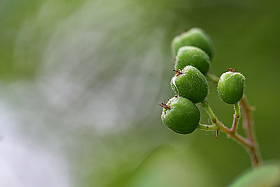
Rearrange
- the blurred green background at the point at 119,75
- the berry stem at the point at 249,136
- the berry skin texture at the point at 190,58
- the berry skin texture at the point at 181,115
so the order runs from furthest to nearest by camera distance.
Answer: the blurred green background at the point at 119,75, the berry stem at the point at 249,136, the berry skin texture at the point at 190,58, the berry skin texture at the point at 181,115

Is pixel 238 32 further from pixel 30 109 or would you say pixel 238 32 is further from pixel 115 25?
pixel 30 109

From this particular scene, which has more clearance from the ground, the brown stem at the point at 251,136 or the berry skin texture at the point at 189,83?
the berry skin texture at the point at 189,83

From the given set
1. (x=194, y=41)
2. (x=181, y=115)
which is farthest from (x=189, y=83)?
(x=194, y=41)

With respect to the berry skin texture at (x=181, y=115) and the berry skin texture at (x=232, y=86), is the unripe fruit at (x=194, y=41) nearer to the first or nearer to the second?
the berry skin texture at (x=232, y=86)

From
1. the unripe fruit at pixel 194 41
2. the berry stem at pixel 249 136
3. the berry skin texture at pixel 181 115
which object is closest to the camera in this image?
the berry skin texture at pixel 181 115

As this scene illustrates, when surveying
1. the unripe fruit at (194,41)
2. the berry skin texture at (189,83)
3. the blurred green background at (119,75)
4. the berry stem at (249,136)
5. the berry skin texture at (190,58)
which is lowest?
the berry stem at (249,136)

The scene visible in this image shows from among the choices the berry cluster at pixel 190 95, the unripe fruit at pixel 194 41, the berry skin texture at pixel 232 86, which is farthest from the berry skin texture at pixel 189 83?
the unripe fruit at pixel 194 41

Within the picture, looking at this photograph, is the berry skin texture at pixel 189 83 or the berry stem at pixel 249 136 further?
the berry stem at pixel 249 136

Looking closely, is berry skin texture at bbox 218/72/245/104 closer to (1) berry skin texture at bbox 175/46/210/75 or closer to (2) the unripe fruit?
(1) berry skin texture at bbox 175/46/210/75

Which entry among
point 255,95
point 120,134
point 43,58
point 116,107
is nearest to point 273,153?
point 255,95
